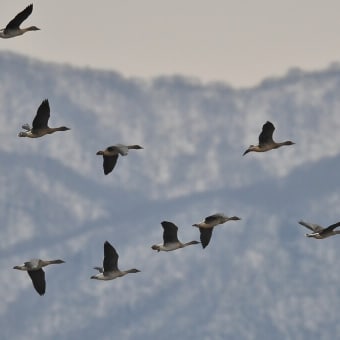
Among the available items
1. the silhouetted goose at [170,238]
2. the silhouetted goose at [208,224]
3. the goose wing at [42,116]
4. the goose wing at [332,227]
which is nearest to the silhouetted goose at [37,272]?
the goose wing at [42,116]

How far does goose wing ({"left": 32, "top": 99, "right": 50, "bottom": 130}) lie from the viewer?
246ft

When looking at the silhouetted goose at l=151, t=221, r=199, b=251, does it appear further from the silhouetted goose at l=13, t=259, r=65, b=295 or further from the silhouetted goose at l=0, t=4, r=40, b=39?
the silhouetted goose at l=0, t=4, r=40, b=39

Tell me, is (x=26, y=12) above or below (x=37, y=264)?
above

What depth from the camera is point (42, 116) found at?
75938mm

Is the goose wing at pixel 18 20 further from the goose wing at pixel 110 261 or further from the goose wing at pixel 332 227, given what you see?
the goose wing at pixel 332 227

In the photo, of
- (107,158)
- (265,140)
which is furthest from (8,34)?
(265,140)

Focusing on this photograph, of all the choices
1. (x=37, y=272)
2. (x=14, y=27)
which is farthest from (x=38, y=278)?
(x=14, y=27)

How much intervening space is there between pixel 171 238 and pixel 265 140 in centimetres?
645

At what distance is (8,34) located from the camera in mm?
75250

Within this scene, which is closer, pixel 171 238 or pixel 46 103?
pixel 46 103

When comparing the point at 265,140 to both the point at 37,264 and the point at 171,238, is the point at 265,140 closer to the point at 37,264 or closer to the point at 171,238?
the point at 171,238

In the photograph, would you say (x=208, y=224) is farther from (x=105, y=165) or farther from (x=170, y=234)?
(x=105, y=165)

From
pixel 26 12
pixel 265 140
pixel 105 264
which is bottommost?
pixel 105 264

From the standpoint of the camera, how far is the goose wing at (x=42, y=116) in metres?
75.0
